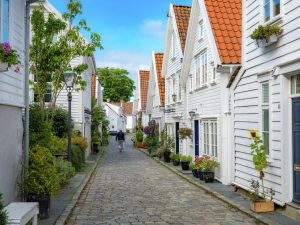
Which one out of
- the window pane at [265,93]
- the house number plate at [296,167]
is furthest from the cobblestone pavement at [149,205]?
the window pane at [265,93]

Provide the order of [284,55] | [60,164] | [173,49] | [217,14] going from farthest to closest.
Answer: [173,49], [217,14], [60,164], [284,55]

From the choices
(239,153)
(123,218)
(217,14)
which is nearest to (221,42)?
(217,14)

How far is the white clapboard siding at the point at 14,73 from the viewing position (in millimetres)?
9466

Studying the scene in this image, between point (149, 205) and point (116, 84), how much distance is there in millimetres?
75565

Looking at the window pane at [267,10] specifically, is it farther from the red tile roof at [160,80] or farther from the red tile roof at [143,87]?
the red tile roof at [143,87]

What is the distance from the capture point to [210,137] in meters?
17.2

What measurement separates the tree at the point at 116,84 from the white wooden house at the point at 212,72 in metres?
64.0

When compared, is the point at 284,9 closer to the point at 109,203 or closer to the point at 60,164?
the point at 109,203

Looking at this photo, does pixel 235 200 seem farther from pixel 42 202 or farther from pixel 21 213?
pixel 21 213

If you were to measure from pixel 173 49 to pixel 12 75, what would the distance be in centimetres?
1770

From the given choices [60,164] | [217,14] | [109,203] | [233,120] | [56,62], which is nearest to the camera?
[109,203]

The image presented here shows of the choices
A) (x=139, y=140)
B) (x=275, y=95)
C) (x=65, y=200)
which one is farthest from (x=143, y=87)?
(x=275, y=95)

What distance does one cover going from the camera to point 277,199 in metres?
9.98

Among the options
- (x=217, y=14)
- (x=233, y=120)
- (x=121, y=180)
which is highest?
(x=217, y=14)
